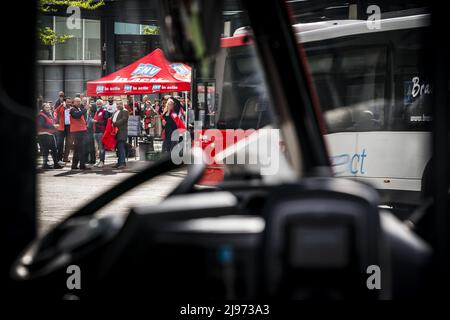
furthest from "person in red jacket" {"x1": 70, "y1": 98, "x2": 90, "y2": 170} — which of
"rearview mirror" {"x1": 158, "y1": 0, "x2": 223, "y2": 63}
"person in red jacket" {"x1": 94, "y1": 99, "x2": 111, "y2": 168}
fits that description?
"rearview mirror" {"x1": 158, "y1": 0, "x2": 223, "y2": 63}

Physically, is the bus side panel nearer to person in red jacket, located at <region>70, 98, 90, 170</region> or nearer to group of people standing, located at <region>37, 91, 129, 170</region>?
group of people standing, located at <region>37, 91, 129, 170</region>

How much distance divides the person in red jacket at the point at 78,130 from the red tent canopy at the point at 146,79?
1.91 m

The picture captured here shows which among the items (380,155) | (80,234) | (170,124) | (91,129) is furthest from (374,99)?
(91,129)

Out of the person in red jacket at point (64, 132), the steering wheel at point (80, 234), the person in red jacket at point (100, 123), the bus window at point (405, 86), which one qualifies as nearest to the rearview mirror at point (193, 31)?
the steering wheel at point (80, 234)

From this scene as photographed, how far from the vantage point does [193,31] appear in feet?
4.43

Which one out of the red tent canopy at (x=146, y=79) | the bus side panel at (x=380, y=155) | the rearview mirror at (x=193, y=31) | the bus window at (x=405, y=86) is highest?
the red tent canopy at (x=146, y=79)

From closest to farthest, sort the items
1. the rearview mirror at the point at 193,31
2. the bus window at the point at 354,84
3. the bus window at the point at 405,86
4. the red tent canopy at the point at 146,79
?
the rearview mirror at the point at 193,31 → the bus window at the point at 405,86 → the bus window at the point at 354,84 → the red tent canopy at the point at 146,79

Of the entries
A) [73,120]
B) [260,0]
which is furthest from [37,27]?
[73,120]

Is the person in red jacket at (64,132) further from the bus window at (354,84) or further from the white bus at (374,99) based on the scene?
the bus window at (354,84)

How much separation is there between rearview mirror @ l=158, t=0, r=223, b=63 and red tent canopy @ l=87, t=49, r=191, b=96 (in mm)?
17741

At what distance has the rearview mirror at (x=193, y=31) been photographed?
1.33 metres

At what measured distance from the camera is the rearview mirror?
1.33 metres

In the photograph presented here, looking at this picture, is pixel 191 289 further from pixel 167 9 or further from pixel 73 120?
pixel 73 120

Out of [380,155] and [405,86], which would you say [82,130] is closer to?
[380,155]
